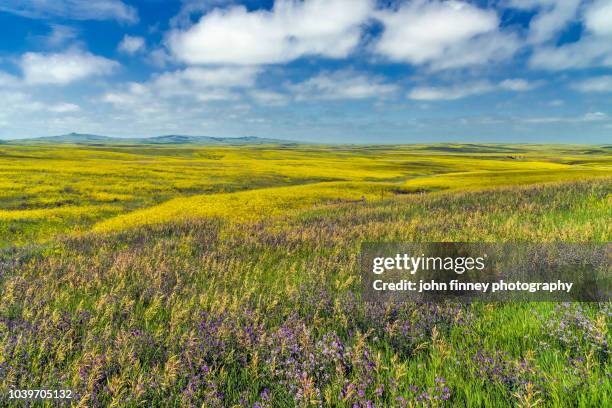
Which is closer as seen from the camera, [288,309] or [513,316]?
[513,316]

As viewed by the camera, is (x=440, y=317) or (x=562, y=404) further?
(x=440, y=317)

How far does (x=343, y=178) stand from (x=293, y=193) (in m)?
25.8

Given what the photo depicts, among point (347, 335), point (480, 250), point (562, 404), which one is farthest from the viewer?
point (480, 250)

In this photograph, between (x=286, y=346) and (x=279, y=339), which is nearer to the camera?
(x=286, y=346)

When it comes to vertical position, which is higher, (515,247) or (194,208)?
(515,247)

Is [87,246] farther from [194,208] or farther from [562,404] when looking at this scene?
[194,208]

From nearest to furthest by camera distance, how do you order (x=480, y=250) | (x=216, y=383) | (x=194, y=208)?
(x=216, y=383), (x=480, y=250), (x=194, y=208)

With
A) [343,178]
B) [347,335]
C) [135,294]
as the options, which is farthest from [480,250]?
[343,178]

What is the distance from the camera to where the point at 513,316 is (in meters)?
3.82

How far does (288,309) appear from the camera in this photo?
4.39 meters

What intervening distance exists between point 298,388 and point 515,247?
5867 mm

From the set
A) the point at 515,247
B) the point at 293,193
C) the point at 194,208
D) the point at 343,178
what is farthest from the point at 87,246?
the point at 343,178

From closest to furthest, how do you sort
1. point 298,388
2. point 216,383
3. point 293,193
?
point 298,388 < point 216,383 < point 293,193

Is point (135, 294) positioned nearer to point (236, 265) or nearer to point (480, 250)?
point (236, 265)
